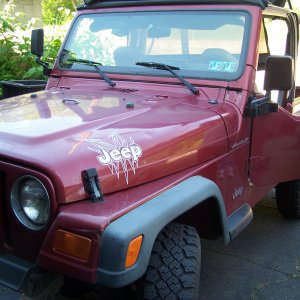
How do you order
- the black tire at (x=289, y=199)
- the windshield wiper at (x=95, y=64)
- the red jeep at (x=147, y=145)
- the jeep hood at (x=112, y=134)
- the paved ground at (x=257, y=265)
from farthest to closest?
the black tire at (x=289, y=199), the windshield wiper at (x=95, y=64), the paved ground at (x=257, y=265), the jeep hood at (x=112, y=134), the red jeep at (x=147, y=145)

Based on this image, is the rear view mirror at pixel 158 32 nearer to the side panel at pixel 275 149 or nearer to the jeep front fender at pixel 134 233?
the side panel at pixel 275 149

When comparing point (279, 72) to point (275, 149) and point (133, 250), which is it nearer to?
point (275, 149)

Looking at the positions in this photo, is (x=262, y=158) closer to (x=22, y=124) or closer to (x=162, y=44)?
(x=162, y=44)

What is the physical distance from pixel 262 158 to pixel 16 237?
6.08 ft

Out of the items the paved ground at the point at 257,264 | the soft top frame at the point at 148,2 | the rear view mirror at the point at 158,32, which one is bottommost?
the paved ground at the point at 257,264

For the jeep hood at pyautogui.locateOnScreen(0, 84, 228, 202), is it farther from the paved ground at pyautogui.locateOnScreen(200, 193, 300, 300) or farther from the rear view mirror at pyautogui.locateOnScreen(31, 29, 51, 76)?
the paved ground at pyautogui.locateOnScreen(200, 193, 300, 300)

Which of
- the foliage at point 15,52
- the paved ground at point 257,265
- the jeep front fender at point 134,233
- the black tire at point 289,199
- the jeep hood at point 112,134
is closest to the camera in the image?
the jeep front fender at point 134,233

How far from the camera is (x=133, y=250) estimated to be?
182 centimetres

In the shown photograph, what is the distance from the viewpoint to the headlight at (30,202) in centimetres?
190

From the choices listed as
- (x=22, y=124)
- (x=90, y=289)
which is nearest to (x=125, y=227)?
(x=90, y=289)

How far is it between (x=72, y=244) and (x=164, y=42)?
1911mm

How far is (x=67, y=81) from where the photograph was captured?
3.51 metres

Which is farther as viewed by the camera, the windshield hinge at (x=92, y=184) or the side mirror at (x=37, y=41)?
the side mirror at (x=37, y=41)

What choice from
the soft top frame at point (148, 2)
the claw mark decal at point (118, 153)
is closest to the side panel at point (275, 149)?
the soft top frame at point (148, 2)
